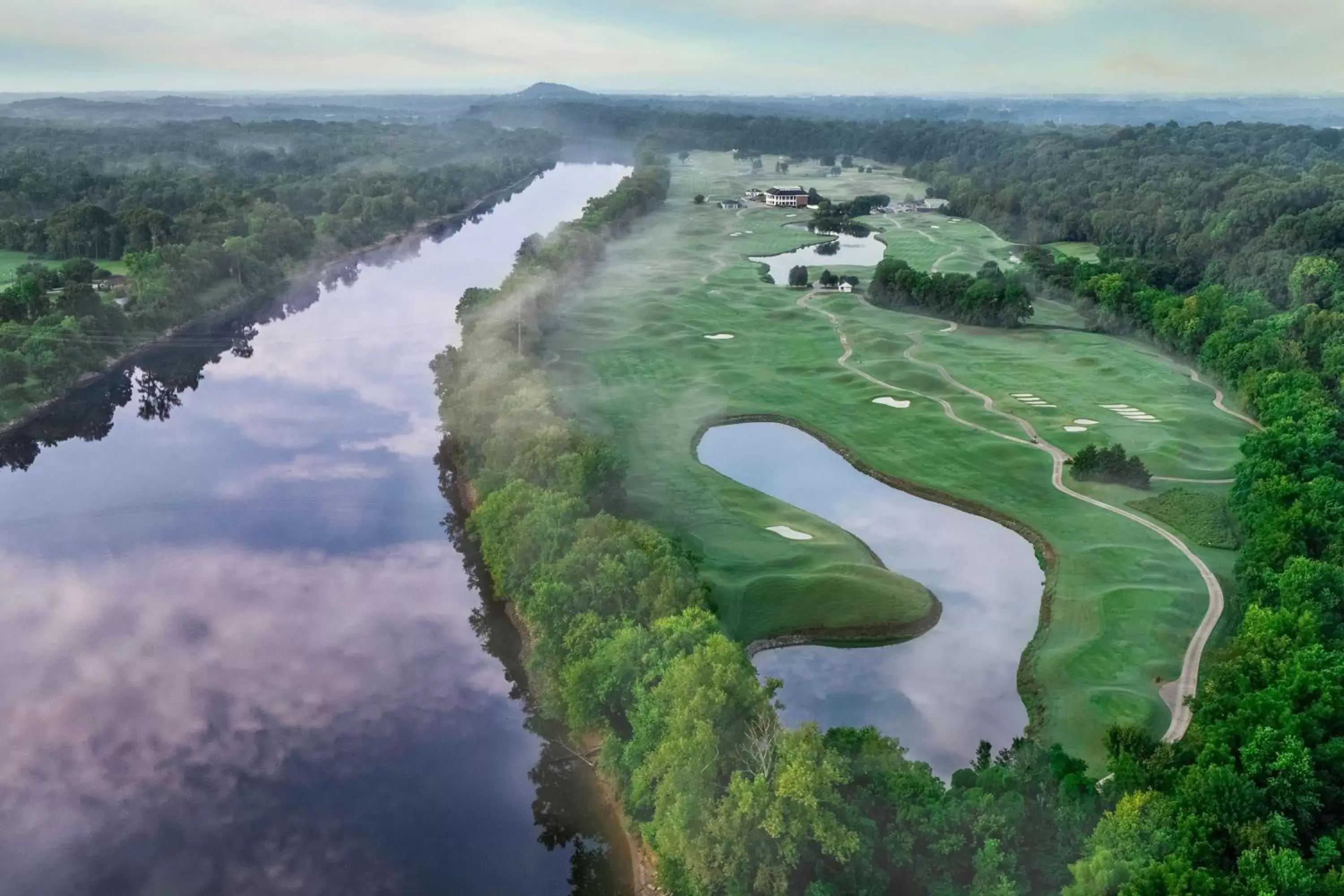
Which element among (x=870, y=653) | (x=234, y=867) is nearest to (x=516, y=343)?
(x=870, y=653)

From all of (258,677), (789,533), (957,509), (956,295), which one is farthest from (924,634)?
(956,295)

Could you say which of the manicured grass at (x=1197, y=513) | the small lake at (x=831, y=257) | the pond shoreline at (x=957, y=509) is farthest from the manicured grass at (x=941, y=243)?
the manicured grass at (x=1197, y=513)

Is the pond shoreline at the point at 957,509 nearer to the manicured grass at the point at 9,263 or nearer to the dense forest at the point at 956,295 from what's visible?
the dense forest at the point at 956,295

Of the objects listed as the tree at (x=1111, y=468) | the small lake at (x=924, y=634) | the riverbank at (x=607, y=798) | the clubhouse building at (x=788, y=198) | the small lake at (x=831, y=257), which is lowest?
the riverbank at (x=607, y=798)

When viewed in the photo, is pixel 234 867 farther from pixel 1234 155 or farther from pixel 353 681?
pixel 1234 155

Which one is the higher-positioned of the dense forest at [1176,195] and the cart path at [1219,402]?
the dense forest at [1176,195]

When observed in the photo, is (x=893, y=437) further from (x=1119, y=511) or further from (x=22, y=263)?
(x=22, y=263)
